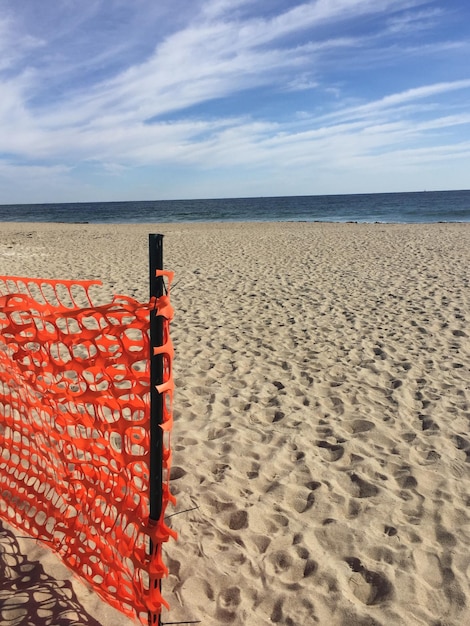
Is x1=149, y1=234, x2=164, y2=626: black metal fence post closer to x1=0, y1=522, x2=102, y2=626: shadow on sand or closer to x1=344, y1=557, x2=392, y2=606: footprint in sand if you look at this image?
x1=0, y1=522, x2=102, y2=626: shadow on sand

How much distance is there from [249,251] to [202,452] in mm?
12339

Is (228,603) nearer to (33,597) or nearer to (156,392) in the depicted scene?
(33,597)

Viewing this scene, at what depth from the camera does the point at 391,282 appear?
981 centimetres

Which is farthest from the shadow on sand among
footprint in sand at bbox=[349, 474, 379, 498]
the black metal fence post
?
footprint in sand at bbox=[349, 474, 379, 498]

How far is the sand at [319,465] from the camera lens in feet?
8.14

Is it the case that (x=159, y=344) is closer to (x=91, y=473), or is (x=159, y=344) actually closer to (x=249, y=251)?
(x=91, y=473)

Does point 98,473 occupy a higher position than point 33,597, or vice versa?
point 98,473

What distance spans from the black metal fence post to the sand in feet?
2.83

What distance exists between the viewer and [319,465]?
3580 millimetres

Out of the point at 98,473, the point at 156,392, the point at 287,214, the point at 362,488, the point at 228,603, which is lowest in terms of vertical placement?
the point at 228,603

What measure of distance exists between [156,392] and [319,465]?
2083mm

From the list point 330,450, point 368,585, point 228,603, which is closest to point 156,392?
point 228,603

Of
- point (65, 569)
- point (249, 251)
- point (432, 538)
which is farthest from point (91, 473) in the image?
point (249, 251)

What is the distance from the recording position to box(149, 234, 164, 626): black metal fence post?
1.89 meters
